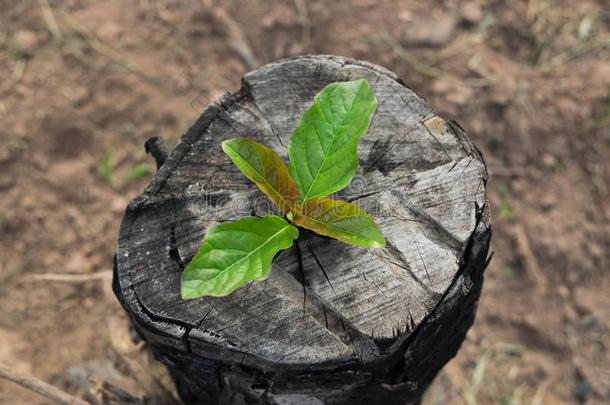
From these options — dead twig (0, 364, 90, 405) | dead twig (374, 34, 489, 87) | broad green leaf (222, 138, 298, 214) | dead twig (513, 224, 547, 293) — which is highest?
broad green leaf (222, 138, 298, 214)

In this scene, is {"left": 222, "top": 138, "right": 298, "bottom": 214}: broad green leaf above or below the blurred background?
above

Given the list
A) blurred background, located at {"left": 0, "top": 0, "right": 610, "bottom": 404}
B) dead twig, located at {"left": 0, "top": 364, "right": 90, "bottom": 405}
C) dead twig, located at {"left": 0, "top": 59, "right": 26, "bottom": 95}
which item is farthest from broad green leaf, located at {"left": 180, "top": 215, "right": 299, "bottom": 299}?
dead twig, located at {"left": 0, "top": 59, "right": 26, "bottom": 95}

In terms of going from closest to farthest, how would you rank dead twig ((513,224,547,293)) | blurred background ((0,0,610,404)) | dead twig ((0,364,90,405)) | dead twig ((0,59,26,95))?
1. dead twig ((0,364,90,405))
2. blurred background ((0,0,610,404))
3. dead twig ((513,224,547,293))
4. dead twig ((0,59,26,95))

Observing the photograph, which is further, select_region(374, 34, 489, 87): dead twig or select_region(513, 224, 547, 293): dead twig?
select_region(374, 34, 489, 87): dead twig

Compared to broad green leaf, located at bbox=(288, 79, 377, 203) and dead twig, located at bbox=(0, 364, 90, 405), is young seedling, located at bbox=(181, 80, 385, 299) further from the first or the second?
dead twig, located at bbox=(0, 364, 90, 405)

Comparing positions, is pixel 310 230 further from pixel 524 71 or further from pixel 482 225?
pixel 524 71

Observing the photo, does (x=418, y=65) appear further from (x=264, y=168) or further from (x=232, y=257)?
(x=232, y=257)
